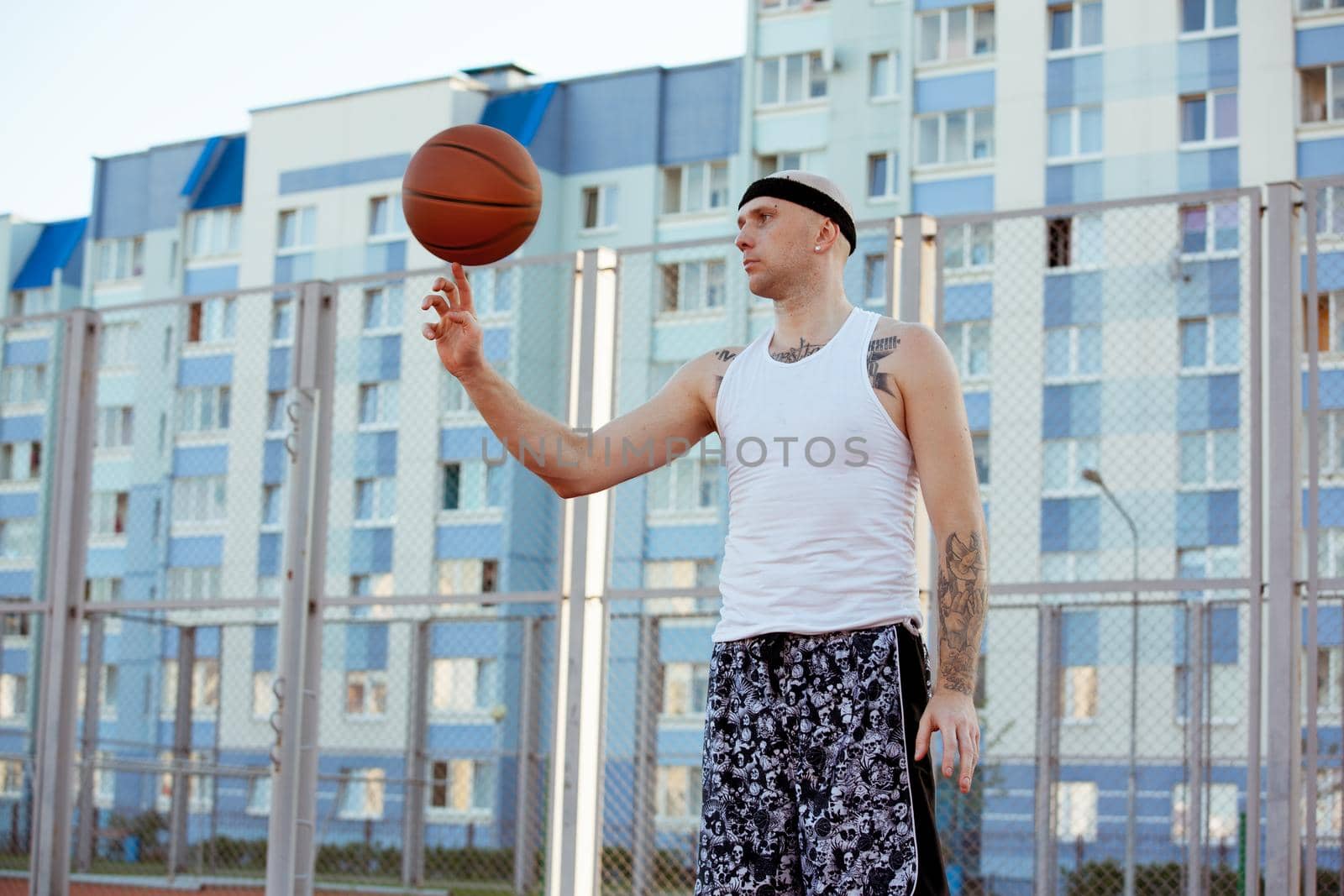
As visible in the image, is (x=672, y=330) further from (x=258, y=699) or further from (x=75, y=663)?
(x=75, y=663)

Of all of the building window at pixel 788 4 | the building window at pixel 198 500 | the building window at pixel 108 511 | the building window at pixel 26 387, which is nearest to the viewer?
the building window at pixel 26 387

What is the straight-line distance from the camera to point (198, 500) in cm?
3391

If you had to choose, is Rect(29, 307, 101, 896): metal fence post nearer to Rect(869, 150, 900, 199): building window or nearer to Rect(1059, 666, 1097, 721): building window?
Rect(1059, 666, 1097, 721): building window

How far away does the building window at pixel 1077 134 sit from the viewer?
109 feet

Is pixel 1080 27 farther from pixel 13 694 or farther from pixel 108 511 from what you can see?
pixel 13 694

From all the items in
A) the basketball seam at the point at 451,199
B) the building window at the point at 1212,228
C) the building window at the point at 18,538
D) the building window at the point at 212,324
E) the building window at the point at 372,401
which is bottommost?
the basketball seam at the point at 451,199

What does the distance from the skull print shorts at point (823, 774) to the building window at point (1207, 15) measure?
104 feet

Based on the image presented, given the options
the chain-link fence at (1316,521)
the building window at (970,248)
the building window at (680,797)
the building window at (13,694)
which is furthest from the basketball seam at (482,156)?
the building window at (13,694)

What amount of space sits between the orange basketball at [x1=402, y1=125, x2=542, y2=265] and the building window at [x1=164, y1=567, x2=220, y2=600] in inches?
1174

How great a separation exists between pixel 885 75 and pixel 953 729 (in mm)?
33978

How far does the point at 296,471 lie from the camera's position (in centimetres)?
761

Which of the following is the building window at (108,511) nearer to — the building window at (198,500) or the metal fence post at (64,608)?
the building window at (198,500)

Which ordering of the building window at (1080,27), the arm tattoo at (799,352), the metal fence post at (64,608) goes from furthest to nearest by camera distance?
the building window at (1080,27), the metal fence post at (64,608), the arm tattoo at (799,352)

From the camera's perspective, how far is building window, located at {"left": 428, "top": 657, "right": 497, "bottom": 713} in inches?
1224
